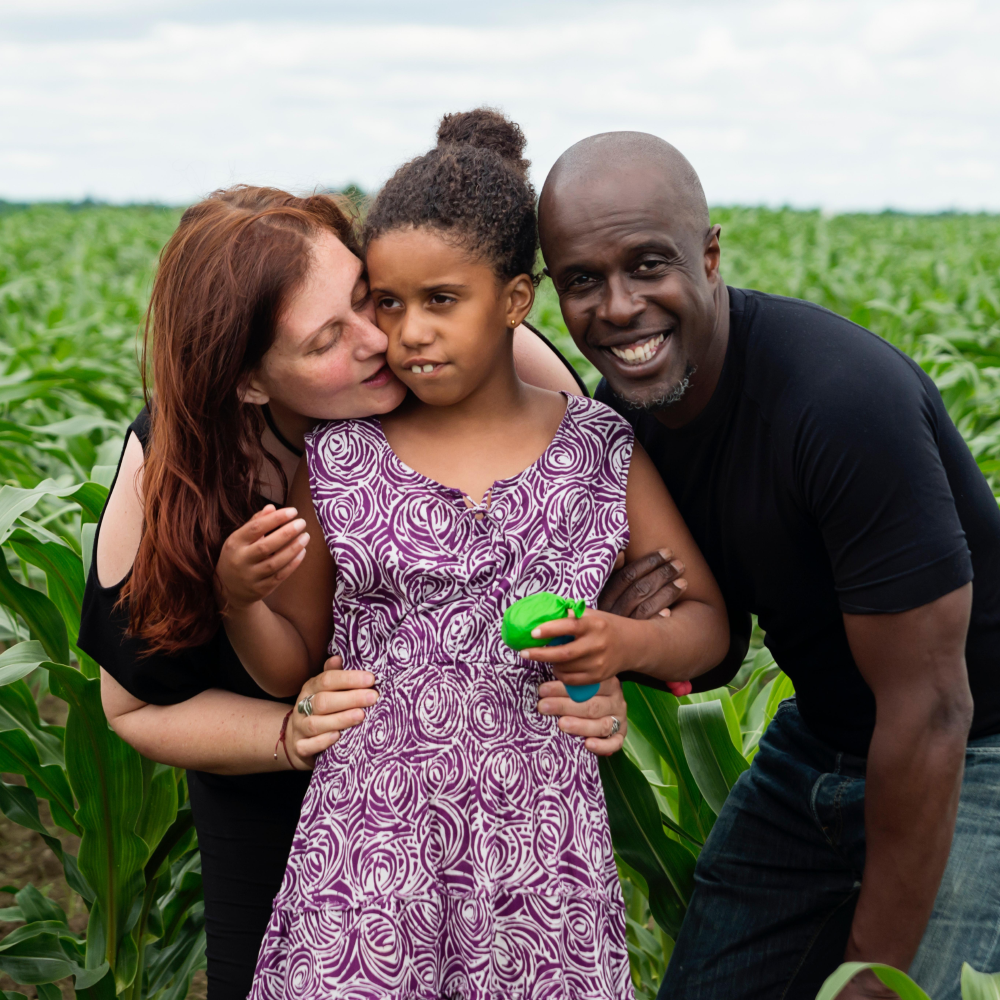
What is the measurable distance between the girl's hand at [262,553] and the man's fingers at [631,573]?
45cm

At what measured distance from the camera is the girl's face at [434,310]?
1440 millimetres

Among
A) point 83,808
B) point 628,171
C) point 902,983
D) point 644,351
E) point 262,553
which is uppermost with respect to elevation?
point 628,171

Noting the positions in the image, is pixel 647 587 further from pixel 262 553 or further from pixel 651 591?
pixel 262 553

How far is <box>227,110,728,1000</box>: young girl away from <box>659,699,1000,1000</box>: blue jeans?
0.32m

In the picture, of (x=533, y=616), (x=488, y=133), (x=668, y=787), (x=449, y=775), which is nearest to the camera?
(x=533, y=616)

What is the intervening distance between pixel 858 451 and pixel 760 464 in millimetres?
169

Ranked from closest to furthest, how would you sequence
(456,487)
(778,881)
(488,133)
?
(456,487) < (488,133) < (778,881)

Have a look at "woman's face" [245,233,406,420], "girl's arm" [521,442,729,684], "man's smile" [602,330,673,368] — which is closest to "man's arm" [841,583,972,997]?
"girl's arm" [521,442,729,684]

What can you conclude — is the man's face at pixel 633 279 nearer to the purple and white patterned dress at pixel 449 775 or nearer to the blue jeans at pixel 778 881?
the purple and white patterned dress at pixel 449 775

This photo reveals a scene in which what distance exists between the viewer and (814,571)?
1.59 meters

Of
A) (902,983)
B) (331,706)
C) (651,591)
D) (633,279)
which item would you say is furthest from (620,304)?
(902,983)

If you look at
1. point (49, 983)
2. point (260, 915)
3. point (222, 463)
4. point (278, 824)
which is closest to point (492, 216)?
point (222, 463)

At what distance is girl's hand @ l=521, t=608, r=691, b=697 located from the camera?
1.30 meters

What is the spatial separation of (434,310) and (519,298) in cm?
14
